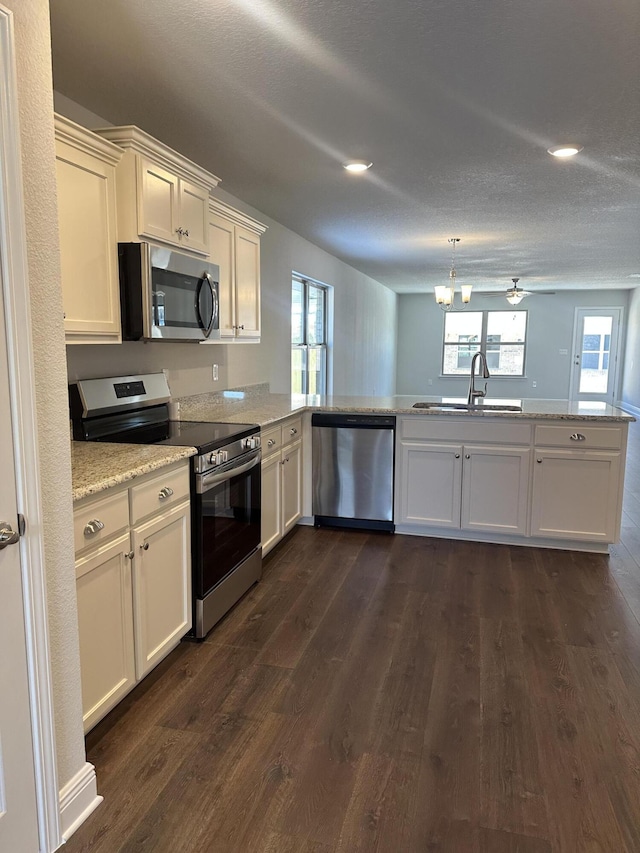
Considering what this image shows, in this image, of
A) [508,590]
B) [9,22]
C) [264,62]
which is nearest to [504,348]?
[508,590]

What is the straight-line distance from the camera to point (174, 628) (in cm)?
238

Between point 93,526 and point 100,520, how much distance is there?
0.04 metres

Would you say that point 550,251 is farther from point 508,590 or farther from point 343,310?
point 508,590

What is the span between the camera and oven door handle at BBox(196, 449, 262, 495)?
8.05ft

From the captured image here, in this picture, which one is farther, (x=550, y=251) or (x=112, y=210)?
(x=550, y=251)

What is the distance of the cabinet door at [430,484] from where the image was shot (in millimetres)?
3945

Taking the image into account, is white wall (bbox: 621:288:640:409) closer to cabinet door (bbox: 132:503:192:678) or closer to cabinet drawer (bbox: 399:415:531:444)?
cabinet drawer (bbox: 399:415:531:444)

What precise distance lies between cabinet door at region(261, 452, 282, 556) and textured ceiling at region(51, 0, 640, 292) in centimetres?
179

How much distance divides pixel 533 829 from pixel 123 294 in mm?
2381

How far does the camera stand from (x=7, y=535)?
4.36ft

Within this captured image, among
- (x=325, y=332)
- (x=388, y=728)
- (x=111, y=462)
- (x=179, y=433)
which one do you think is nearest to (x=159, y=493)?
(x=111, y=462)

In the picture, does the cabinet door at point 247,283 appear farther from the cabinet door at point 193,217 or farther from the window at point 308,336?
the window at point 308,336

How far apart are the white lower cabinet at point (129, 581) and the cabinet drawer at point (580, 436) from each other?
2.41m

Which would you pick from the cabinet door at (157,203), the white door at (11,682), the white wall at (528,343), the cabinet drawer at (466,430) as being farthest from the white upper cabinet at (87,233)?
the white wall at (528,343)
